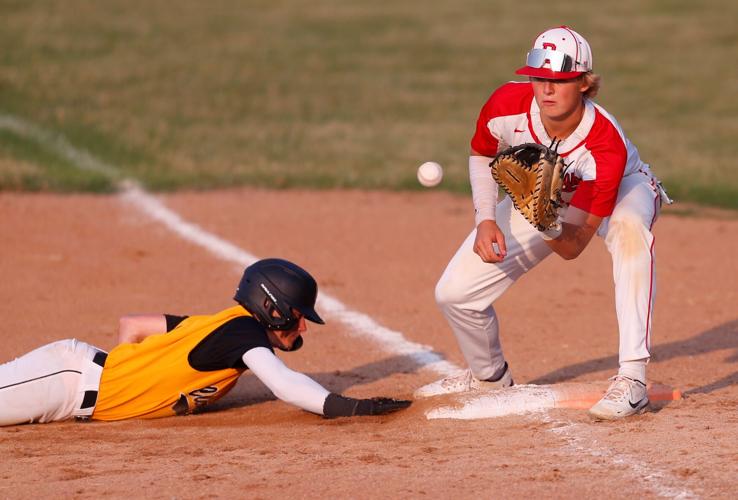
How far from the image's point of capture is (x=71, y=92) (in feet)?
56.9

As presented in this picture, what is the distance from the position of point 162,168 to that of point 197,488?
9096mm

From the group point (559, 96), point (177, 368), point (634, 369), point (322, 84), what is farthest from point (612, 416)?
point (322, 84)

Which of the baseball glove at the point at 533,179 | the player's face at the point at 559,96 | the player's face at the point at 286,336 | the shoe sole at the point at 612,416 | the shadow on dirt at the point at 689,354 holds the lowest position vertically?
the shoe sole at the point at 612,416

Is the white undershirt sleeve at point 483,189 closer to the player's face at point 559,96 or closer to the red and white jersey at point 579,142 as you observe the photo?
the red and white jersey at point 579,142

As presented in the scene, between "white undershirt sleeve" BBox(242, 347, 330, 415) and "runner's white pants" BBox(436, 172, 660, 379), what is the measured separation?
848 millimetres

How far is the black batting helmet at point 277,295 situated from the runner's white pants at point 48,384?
804mm

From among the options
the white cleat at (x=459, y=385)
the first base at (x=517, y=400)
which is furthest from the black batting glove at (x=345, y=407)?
the white cleat at (x=459, y=385)

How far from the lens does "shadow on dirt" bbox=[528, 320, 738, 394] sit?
6.84m

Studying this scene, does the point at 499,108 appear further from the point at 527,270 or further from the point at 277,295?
the point at 277,295

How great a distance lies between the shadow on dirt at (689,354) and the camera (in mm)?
6836

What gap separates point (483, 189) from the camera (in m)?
6.04

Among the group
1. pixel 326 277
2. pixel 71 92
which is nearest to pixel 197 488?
pixel 326 277

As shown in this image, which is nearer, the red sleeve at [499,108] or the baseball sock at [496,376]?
the red sleeve at [499,108]

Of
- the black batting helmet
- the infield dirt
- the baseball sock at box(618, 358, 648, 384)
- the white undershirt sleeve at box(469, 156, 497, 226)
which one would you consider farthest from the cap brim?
the infield dirt
